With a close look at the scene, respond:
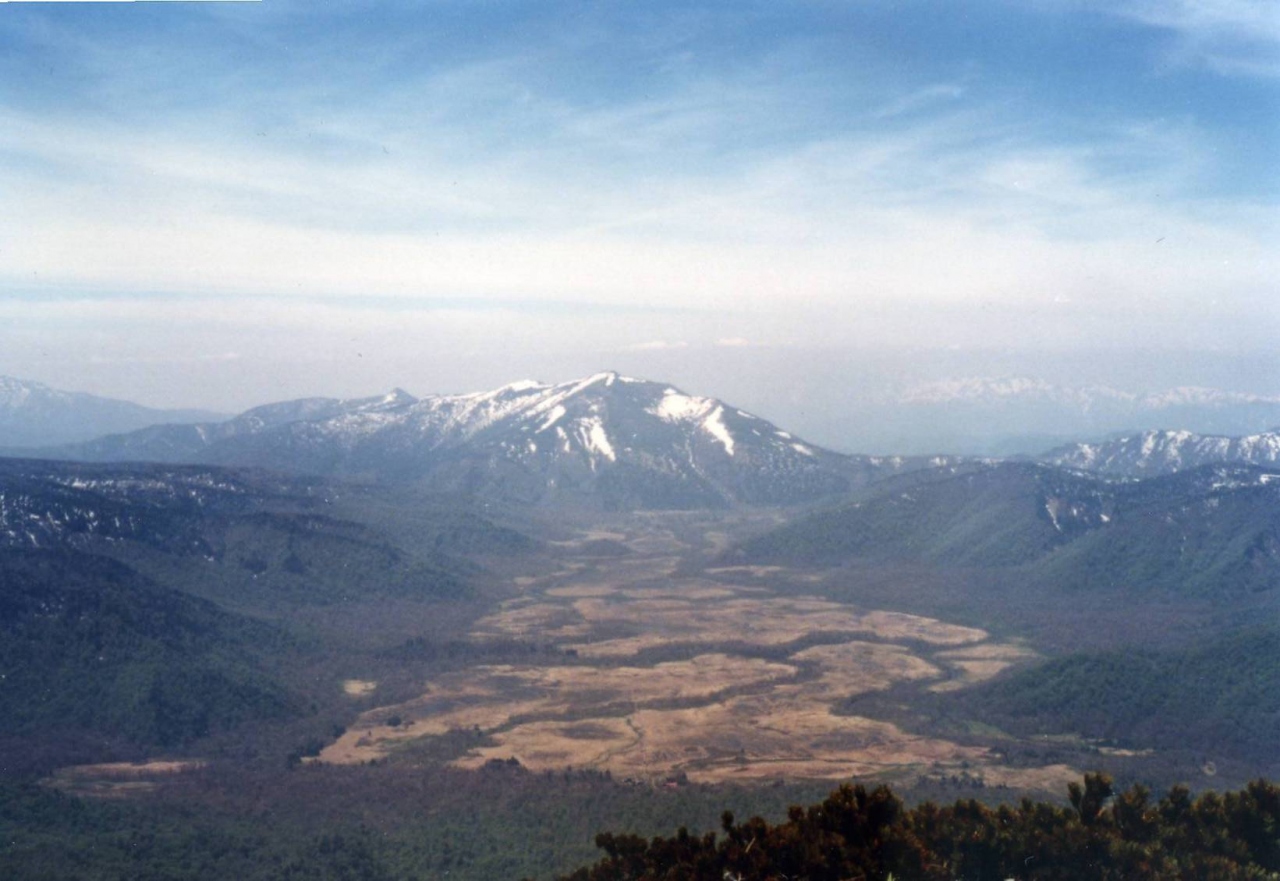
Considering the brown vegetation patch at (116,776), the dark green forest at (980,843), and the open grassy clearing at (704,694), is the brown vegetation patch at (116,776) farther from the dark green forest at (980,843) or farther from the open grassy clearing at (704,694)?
the dark green forest at (980,843)

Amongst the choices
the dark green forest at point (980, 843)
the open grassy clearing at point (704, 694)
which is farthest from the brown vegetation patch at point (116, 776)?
the dark green forest at point (980, 843)

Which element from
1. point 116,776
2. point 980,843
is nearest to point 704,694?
point 116,776

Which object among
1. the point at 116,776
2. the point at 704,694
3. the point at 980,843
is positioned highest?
the point at 980,843

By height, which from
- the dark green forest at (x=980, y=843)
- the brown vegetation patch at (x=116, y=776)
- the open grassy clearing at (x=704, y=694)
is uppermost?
the dark green forest at (x=980, y=843)

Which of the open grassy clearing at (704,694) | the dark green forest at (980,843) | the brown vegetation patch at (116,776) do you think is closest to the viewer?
the dark green forest at (980,843)

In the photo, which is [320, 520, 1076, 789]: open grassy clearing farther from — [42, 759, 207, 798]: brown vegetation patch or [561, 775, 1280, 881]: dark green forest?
[561, 775, 1280, 881]: dark green forest

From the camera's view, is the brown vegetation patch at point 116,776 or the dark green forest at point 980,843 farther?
the brown vegetation patch at point 116,776

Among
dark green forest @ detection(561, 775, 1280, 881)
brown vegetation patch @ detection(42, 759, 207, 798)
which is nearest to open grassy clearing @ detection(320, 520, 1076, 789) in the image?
brown vegetation patch @ detection(42, 759, 207, 798)

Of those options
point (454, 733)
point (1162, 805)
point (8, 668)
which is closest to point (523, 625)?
point (454, 733)

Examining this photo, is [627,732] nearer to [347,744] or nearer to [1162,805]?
[347,744]

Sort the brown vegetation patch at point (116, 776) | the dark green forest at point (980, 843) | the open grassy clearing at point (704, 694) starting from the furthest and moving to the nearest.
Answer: the open grassy clearing at point (704, 694) < the brown vegetation patch at point (116, 776) < the dark green forest at point (980, 843)

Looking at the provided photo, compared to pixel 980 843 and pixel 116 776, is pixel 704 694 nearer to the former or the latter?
pixel 116 776
